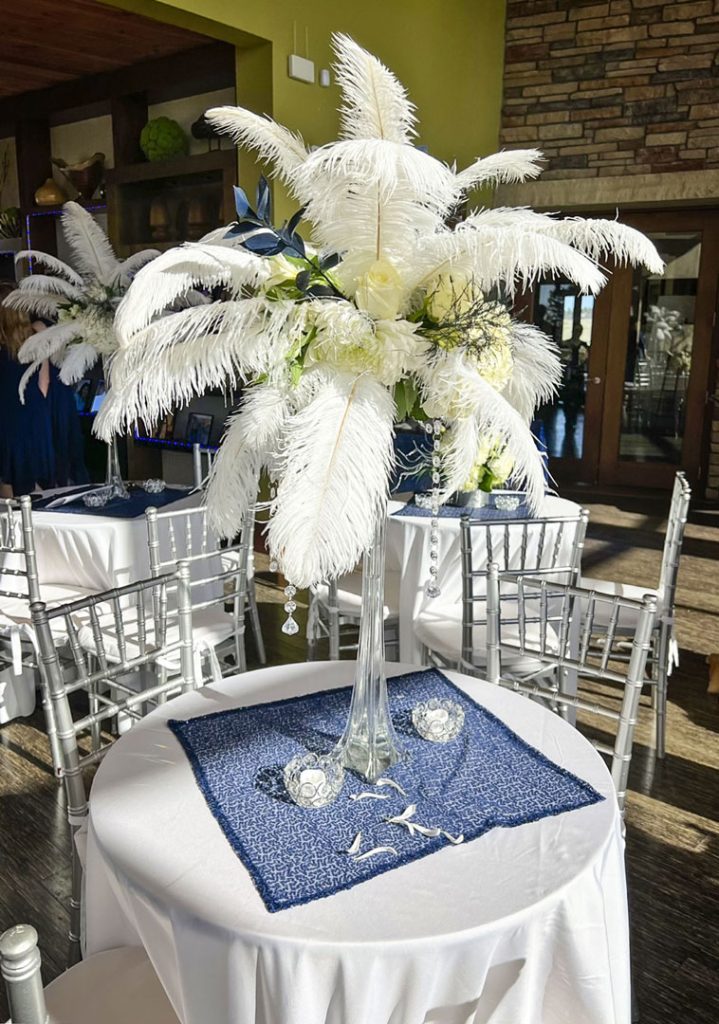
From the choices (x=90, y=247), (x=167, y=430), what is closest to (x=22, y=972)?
(x=90, y=247)

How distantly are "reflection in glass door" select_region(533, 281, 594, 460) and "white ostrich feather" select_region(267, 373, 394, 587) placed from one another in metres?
6.56

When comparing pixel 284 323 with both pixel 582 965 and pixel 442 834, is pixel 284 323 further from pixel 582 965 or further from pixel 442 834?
pixel 582 965

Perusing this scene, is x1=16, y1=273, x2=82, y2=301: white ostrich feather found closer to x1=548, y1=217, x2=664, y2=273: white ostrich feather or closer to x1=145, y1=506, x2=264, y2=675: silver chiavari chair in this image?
x1=145, y1=506, x2=264, y2=675: silver chiavari chair

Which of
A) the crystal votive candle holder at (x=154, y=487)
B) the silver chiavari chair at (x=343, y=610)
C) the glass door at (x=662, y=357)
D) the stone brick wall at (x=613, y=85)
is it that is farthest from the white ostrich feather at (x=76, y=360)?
the glass door at (x=662, y=357)

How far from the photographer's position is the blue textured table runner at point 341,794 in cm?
126

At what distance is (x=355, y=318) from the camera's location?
1.26 metres

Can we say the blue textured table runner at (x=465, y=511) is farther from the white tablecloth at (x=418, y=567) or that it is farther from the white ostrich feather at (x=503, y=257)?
the white ostrich feather at (x=503, y=257)

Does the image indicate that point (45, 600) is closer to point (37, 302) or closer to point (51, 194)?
point (37, 302)

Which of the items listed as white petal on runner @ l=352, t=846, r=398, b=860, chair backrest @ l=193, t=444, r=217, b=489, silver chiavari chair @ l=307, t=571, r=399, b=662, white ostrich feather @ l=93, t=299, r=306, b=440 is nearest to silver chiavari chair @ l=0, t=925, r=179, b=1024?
white petal on runner @ l=352, t=846, r=398, b=860

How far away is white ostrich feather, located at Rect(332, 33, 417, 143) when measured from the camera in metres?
1.25

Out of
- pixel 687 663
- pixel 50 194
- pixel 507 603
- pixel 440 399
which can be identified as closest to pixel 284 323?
pixel 440 399

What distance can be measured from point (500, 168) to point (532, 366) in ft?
1.16

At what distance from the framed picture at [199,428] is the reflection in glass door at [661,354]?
3.99 meters

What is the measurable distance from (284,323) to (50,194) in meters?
6.02
